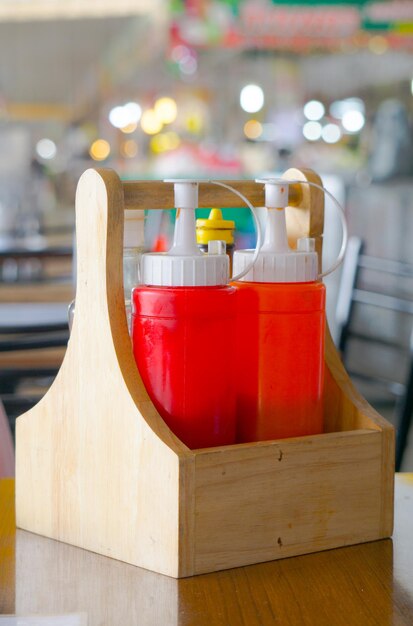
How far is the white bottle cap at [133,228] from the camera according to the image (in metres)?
0.79

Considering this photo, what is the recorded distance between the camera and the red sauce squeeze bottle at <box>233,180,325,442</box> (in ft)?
2.43

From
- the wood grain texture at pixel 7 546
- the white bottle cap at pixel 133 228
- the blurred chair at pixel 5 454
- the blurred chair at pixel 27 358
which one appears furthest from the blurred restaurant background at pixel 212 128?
the white bottle cap at pixel 133 228

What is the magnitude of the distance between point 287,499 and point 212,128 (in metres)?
9.88

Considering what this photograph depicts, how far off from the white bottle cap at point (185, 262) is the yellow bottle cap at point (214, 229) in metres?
0.07

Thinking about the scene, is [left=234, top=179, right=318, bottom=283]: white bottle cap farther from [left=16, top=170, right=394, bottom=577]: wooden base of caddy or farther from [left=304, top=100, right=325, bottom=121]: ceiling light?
[left=304, top=100, right=325, bottom=121]: ceiling light

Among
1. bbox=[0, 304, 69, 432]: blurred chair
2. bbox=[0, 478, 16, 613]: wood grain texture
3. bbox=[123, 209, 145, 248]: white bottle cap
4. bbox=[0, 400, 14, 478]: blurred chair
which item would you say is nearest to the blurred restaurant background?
bbox=[0, 304, 69, 432]: blurred chair

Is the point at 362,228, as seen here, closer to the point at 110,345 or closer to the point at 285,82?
the point at 110,345

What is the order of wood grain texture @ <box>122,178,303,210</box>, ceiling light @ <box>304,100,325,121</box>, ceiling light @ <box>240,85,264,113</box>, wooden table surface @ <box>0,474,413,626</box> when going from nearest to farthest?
wooden table surface @ <box>0,474,413,626</box> → wood grain texture @ <box>122,178,303,210</box> → ceiling light @ <box>304,100,325,121</box> → ceiling light @ <box>240,85,264,113</box>

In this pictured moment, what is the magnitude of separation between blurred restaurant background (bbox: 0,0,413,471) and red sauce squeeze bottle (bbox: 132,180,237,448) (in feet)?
4.04

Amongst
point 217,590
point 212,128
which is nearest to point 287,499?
point 217,590

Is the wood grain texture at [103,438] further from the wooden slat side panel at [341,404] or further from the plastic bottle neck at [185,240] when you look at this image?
the wooden slat side panel at [341,404]

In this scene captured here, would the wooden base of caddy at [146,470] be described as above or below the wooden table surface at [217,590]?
above

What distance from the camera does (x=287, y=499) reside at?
712mm

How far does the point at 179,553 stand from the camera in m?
0.66
